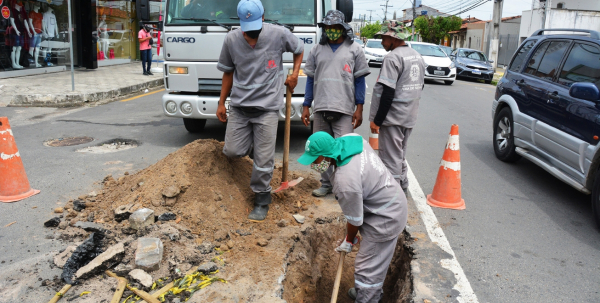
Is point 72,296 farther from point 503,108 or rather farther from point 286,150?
point 503,108

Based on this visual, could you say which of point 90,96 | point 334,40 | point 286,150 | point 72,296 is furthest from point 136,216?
point 90,96

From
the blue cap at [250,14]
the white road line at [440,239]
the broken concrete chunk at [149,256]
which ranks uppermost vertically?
the blue cap at [250,14]

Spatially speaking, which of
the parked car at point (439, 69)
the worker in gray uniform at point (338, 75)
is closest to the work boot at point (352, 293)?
the worker in gray uniform at point (338, 75)

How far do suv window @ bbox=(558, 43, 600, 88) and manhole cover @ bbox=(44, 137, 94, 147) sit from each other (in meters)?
6.68

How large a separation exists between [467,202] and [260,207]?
7.80 ft

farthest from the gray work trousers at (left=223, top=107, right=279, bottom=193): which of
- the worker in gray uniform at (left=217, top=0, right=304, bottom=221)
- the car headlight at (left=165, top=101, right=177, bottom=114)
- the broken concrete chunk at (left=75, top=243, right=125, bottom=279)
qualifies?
the car headlight at (left=165, top=101, right=177, bottom=114)

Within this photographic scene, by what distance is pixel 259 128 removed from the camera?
435cm

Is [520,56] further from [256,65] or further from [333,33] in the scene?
[256,65]

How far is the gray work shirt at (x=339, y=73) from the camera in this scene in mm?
4578

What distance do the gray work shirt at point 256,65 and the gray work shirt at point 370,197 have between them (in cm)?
140

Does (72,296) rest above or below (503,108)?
below

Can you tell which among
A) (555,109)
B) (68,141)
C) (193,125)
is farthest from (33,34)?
(555,109)

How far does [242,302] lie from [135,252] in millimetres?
928

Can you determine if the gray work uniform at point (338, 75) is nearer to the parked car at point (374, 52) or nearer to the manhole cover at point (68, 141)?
the manhole cover at point (68, 141)
